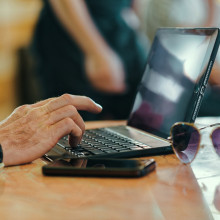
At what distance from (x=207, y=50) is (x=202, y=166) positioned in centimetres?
29

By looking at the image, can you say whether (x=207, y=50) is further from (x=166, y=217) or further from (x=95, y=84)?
(x=95, y=84)

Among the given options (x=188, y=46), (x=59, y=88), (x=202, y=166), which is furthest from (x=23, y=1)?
(x=202, y=166)

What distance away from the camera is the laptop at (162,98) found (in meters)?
1.01

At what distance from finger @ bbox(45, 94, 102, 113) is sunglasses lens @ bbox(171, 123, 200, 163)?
20 cm

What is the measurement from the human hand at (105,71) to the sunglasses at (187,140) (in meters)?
1.86

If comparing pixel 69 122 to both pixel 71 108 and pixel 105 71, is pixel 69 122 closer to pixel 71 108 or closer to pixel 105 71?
pixel 71 108

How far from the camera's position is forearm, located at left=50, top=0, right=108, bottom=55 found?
107 inches

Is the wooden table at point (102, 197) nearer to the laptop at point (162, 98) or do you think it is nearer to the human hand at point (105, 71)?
the laptop at point (162, 98)

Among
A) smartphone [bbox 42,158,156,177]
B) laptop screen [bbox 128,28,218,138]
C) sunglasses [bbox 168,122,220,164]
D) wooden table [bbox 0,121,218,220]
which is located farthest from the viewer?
laptop screen [bbox 128,28,218,138]

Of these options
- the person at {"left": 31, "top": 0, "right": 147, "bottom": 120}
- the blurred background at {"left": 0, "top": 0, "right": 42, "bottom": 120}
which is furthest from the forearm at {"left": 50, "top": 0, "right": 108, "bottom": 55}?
the blurred background at {"left": 0, "top": 0, "right": 42, "bottom": 120}

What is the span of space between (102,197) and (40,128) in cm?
29

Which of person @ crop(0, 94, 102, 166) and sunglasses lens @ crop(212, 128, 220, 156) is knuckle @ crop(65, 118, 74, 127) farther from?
sunglasses lens @ crop(212, 128, 220, 156)

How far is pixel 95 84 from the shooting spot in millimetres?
2836

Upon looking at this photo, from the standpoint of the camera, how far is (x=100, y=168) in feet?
2.70
